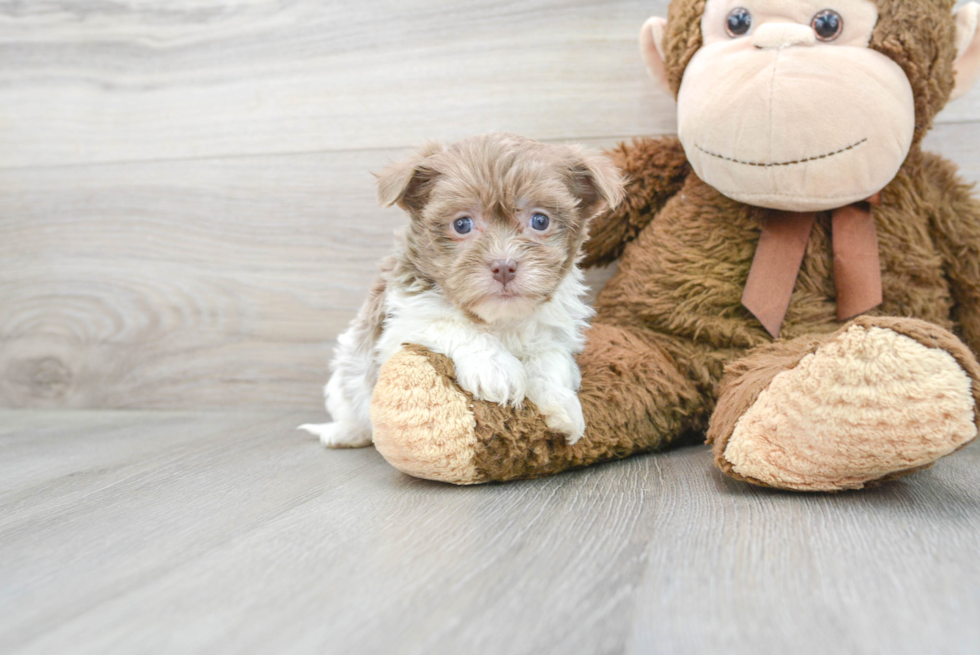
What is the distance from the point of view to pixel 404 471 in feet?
3.91

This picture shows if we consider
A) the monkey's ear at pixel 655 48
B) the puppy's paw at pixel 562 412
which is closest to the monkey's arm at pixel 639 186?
the monkey's ear at pixel 655 48

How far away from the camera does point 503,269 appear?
111 cm

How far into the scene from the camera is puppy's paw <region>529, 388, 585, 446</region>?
45.8 inches

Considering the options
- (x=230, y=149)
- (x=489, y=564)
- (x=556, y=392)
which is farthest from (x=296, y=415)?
(x=489, y=564)

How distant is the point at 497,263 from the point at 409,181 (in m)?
0.20

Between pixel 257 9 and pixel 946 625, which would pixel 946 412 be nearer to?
pixel 946 625

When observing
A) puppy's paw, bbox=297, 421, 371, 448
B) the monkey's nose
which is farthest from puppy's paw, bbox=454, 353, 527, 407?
the monkey's nose

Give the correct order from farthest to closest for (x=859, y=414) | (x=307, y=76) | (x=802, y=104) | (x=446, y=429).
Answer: (x=307, y=76)
(x=802, y=104)
(x=446, y=429)
(x=859, y=414)

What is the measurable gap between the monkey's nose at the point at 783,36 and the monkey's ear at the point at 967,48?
0.28 m

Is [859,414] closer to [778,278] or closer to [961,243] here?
[778,278]

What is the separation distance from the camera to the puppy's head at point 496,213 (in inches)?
44.4

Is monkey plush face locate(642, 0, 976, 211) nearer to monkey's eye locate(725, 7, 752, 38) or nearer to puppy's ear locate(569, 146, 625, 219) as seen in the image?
monkey's eye locate(725, 7, 752, 38)

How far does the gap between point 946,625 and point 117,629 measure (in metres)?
0.75

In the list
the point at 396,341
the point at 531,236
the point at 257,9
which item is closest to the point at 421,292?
the point at 396,341
